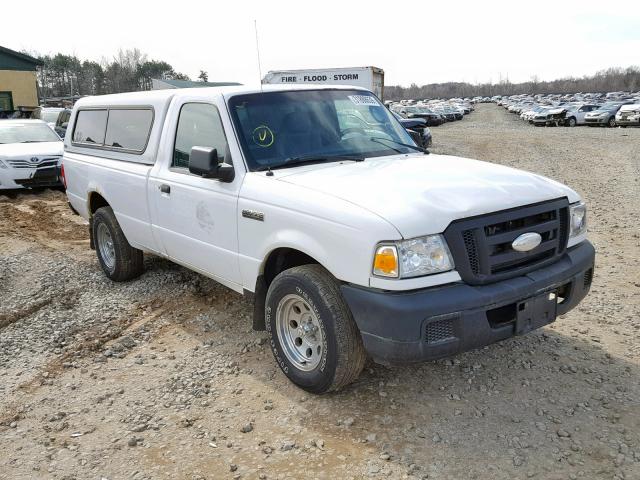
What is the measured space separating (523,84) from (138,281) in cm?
17465

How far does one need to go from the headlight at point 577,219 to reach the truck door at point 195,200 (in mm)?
2306

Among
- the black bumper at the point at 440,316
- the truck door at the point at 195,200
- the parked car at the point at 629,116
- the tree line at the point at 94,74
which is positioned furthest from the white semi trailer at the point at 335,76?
the tree line at the point at 94,74

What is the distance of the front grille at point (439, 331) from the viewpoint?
10.1ft

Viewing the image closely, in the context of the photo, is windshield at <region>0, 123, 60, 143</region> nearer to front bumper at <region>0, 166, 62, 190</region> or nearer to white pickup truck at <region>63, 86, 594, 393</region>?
front bumper at <region>0, 166, 62, 190</region>

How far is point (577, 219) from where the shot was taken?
388 centimetres

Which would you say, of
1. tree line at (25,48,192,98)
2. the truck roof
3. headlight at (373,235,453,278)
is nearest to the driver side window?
the truck roof

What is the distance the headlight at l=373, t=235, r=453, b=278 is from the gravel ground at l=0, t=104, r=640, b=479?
97 centimetres

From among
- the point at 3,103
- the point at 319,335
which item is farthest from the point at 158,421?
the point at 3,103

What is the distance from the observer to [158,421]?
3.58 metres

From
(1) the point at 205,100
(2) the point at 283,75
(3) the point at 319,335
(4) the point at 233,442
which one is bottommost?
(4) the point at 233,442

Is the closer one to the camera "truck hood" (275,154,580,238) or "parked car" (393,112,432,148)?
"truck hood" (275,154,580,238)

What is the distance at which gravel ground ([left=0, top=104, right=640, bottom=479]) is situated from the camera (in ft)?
10.2

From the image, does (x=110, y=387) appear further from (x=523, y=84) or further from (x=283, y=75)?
(x=523, y=84)

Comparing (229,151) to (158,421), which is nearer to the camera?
(158,421)
